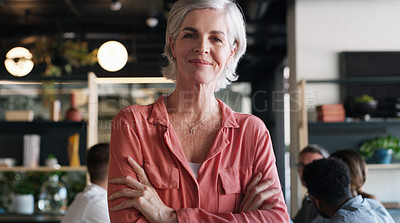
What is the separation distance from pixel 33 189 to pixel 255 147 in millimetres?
4230

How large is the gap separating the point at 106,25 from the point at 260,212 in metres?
6.65

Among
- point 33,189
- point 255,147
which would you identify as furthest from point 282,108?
point 255,147

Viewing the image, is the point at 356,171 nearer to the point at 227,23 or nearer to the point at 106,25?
the point at 227,23

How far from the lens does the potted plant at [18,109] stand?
4.97 meters

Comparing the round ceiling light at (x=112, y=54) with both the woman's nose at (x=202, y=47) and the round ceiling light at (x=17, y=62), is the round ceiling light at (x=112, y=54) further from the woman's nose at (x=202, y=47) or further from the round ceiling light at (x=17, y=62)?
the woman's nose at (x=202, y=47)

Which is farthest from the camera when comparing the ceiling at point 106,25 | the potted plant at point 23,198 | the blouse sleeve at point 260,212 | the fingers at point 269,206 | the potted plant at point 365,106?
the ceiling at point 106,25

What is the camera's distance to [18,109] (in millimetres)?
5570

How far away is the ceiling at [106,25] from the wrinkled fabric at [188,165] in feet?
18.4

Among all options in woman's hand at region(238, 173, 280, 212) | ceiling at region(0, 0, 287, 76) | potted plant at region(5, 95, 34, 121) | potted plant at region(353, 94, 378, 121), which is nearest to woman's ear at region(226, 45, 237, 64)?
woman's hand at region(238, 173, 280, 212)

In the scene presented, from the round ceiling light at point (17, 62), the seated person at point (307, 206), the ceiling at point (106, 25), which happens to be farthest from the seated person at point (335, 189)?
the ceiling at point (106, 25)

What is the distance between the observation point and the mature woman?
4.16ft

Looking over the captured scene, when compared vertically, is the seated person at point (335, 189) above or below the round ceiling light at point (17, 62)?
below

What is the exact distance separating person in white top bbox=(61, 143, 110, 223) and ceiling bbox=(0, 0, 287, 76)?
4.47 metres

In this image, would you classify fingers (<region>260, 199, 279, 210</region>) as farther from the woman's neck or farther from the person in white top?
the person in white top
